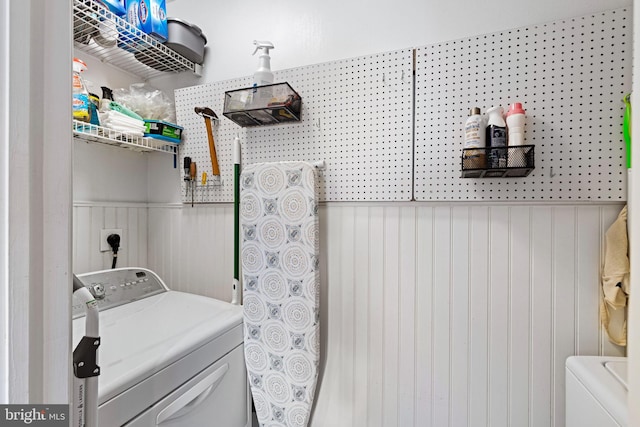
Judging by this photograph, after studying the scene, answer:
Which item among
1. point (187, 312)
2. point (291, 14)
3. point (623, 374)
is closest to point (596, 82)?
point (623, 374)

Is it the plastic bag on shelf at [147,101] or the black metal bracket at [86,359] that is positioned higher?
the plastic bag on shelf at [147,101]

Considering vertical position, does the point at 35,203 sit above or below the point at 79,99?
below

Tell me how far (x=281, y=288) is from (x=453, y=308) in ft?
2.28

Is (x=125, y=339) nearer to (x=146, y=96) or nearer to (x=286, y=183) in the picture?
(x=286, y=183)

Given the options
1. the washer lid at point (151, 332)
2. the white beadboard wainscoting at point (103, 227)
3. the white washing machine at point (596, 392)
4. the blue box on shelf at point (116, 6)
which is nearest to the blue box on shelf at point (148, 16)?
the blue box on shelf at point (116, 6)

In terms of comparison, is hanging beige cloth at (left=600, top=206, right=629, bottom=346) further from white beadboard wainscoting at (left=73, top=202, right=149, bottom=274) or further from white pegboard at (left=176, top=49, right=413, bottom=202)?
white beadboard wainscoting at (left=73, top=202, right=149, bottom=274)

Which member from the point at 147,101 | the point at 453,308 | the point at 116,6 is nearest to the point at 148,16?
the point at 116,6

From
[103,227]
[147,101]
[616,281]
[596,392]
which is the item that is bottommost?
[596,392]

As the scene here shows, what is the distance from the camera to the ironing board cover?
1180 millimetres

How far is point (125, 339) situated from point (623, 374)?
1.52m

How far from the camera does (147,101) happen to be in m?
1.44

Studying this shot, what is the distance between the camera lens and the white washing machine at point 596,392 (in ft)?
2.31

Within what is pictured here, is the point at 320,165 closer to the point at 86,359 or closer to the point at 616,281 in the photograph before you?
the point at 86,359

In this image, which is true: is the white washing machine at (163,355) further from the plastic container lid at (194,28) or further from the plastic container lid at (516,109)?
the plastic container lid at (516,109)
